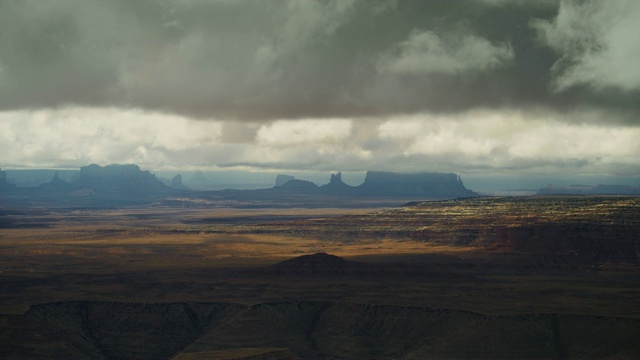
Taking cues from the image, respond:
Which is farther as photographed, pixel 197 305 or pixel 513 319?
pixel 197 305

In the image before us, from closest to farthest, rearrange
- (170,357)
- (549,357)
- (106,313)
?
1. (549,357)
2. (170,357)
3. (106,313)

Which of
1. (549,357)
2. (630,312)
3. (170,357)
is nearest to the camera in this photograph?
(549,357)

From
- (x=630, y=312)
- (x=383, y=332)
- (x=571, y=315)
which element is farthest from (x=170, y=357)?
(x=630, y=312)

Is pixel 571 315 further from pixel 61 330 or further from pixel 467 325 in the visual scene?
pixel 61 330

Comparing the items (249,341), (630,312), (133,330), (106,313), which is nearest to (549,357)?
(630,312)

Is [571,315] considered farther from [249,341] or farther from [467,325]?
[249,341]

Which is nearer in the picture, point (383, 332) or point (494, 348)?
point (494, 348)
